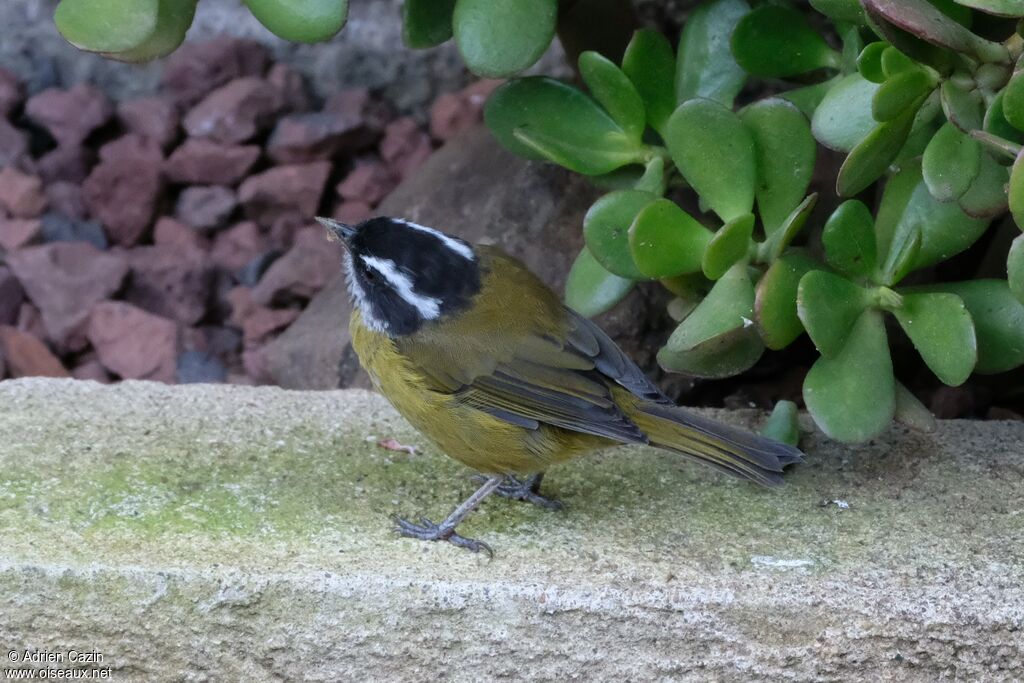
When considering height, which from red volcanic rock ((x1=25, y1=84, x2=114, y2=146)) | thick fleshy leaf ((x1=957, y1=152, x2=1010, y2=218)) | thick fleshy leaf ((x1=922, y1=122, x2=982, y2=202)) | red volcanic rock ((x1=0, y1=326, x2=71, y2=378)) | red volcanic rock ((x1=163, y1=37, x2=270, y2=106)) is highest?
thick fleshy leaf ((x1=922, y1=122, x2=982, y2=202))

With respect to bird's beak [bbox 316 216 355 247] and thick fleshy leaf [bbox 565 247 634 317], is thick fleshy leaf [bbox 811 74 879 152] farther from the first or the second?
bird's beak [bbox 316 216 355 247]

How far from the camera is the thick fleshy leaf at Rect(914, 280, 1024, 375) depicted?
300 centimetres

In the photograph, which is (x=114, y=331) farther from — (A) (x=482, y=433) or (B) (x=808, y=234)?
(B) (x=808, y=234)

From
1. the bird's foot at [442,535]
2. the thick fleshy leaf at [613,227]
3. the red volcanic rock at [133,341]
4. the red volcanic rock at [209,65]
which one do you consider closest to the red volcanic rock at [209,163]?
the red volcanic rock at [209,65]

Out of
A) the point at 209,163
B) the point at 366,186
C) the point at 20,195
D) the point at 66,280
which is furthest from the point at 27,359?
the point at 366,186

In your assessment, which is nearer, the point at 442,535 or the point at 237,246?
the point at 442,535

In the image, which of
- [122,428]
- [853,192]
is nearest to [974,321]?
[853,192]

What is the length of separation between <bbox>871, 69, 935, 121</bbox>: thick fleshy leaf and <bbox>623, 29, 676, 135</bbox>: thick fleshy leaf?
87 cm

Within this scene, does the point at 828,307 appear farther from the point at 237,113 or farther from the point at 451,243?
the point at 237,113

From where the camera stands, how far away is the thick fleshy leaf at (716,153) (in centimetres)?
306

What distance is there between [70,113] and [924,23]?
12.4ft

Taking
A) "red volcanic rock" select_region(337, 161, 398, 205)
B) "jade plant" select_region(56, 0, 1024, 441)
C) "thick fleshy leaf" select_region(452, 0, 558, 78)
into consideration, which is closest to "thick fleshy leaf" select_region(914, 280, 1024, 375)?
"jade plant" select_region(56, 0, 1024, 441)

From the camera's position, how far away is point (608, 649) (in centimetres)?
266

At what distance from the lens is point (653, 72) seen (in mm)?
3469
